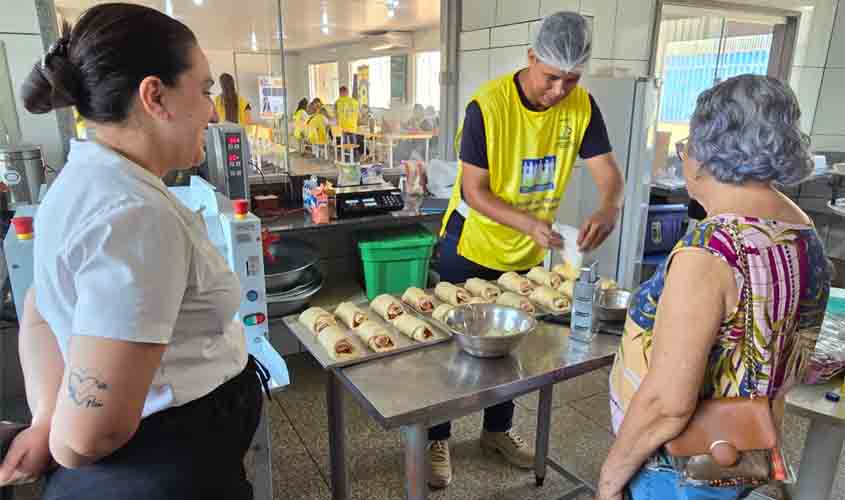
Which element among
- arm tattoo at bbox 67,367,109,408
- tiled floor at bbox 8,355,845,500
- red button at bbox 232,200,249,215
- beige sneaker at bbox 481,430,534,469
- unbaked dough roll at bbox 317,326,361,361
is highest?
red button at bbox 232,200,249,215

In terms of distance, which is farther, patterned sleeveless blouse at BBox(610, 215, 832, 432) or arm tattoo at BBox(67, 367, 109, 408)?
patterned sleeveless blouse at BBox(610, 215, 832, 432)

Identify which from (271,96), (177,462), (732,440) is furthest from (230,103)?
(732,440)

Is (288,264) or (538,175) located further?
(288,264)

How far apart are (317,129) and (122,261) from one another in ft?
8.99

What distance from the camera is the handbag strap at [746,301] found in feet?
3.06

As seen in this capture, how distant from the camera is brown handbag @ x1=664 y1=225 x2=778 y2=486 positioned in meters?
1.00

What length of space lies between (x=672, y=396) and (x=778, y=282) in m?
0.27

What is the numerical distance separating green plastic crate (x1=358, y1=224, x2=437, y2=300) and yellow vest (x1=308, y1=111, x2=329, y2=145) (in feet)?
2.41

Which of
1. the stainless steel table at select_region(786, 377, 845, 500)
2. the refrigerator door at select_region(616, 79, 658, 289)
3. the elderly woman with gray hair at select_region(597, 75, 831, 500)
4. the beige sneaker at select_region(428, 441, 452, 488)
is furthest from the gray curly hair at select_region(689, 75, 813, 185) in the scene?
the refrigerator door at select_region(616, 79, 658, 289)

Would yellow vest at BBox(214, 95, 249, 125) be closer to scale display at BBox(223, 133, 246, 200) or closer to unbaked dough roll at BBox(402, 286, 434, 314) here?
scale display at BBox(223, 133, 246, 200)

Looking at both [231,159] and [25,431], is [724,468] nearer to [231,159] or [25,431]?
[25,431]

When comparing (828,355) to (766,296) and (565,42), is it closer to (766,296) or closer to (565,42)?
(766,296)

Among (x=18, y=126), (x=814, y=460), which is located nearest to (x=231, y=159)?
(x=18, y=126)

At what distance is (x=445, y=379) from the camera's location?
1.27m
